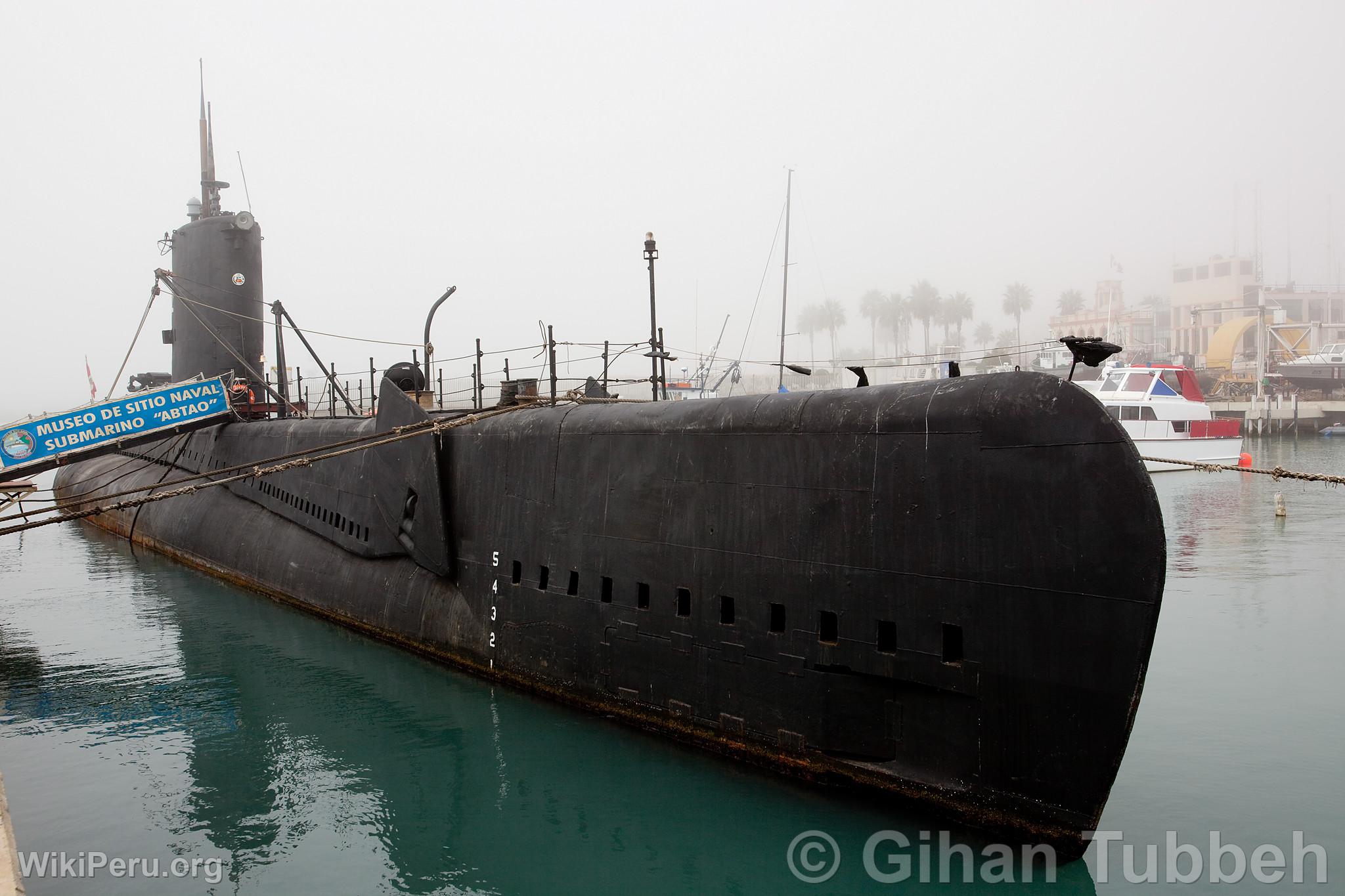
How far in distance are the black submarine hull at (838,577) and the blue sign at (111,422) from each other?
5.31 metres

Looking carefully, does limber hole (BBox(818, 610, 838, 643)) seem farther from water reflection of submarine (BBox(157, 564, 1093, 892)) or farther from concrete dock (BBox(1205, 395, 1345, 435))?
concrete dock (BBox(1205, 395, 1345, 435))

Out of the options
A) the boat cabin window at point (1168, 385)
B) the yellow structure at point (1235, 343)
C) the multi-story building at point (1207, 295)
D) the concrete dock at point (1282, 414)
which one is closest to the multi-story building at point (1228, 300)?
the multi-story building at point (1207, 295)

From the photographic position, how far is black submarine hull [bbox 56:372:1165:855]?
560 cm

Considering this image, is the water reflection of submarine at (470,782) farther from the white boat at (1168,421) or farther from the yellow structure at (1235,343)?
the yellow structure at (1235,343)

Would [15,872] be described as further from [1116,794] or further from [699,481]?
[1116,794]

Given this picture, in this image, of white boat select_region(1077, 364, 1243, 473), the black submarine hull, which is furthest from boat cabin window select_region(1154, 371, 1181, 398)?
the black submarine hull

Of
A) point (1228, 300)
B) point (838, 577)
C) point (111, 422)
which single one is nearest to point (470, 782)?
point (838, 577)

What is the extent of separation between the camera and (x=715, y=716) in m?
7.50

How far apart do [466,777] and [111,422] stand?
28.2ft

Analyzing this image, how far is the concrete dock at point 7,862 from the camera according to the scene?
4598mm

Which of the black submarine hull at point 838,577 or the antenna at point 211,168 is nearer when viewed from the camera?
the black submarine hull at point 838,577

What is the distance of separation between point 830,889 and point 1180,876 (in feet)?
7.39

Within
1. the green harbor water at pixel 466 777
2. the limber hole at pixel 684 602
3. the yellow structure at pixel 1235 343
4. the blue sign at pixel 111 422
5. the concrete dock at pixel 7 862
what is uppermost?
the yellow structure at pixel 1235 343

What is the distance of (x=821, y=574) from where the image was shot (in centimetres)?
680
